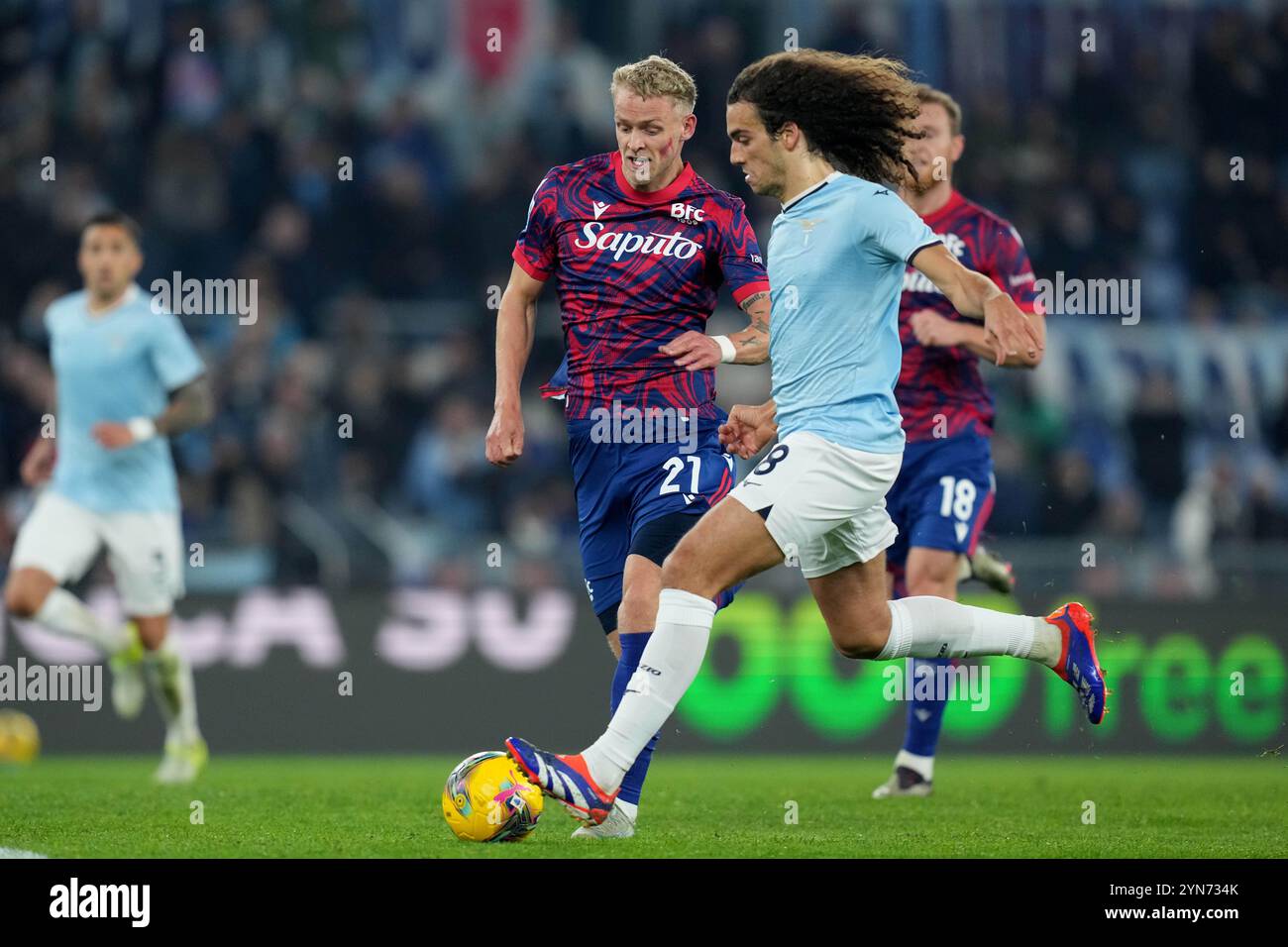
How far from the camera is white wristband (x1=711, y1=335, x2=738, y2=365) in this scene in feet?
21.8

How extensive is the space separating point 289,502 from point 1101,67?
8.76 meters

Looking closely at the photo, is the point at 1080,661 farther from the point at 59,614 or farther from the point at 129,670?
the point at 129,670

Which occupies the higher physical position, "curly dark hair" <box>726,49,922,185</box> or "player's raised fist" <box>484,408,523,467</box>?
"curly dark hair" <box>726,49,922,185</box>

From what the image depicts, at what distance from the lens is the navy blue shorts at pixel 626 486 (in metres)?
6.74

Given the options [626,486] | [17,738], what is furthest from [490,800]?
[17,738]

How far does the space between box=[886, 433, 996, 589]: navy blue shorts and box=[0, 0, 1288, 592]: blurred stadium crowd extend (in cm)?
424

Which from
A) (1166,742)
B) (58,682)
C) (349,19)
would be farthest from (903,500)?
(349,19)

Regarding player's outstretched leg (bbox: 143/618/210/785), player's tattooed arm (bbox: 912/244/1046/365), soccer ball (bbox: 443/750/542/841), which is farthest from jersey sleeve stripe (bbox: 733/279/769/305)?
player's outstretched leg (bbox: 143/618/210/785)

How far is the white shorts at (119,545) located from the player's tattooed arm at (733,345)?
4.25 meters

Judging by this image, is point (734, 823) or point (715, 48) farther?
point (715, 48)

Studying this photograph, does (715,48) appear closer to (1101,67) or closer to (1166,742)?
(1101,67)

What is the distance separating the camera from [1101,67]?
17.7 m

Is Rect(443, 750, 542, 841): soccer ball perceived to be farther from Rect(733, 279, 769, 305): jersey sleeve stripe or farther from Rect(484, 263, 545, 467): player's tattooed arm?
Rect(733, 279, 769, 305): jersey sleeve stripe

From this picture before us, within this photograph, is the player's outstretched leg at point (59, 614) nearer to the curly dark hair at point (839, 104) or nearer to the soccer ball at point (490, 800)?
the soccer ball at point (490, 800)
